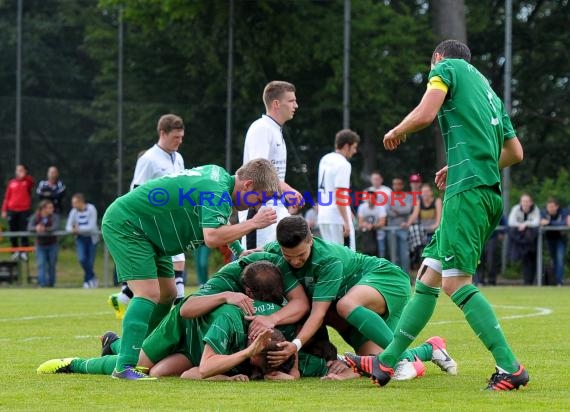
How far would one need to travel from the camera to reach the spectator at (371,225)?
874 inches

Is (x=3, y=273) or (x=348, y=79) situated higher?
(x=348, y=79)

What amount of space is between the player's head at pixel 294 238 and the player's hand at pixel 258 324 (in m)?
0.41

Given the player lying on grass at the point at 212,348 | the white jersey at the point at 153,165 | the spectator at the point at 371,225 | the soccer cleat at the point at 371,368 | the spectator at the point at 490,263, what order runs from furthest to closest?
Answer: 1. the spectator at the point at 490,263
2. the spectator at the point at 371,225
3. the white jersey at the point at 153,165
4. the player lying on grass at the point at 212,348
5. the soccer cleat at the point at 371,368

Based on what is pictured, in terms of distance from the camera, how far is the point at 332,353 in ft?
26.5

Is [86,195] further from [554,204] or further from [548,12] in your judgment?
[548,12]

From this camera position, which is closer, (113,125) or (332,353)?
(332,353)

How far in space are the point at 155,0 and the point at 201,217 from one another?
20.9m

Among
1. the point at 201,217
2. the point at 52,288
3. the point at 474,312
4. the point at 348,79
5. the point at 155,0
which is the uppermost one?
the point at 155,0

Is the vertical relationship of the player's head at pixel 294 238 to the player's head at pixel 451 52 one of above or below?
below

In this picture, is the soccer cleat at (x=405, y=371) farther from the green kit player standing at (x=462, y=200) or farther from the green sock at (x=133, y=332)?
the green sock at (x=133, y=332)

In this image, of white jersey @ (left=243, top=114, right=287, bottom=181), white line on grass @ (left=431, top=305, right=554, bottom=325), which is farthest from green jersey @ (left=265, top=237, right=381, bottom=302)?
white line on grass @ (left=431, top=305, right=554, bottom=325)

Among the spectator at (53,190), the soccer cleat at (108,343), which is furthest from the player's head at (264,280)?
the spectator at (53,190)

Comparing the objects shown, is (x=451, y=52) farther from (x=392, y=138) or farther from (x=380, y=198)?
(x=380, y=198)

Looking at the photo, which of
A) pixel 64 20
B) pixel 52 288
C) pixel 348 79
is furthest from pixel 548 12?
pixel 52 288
